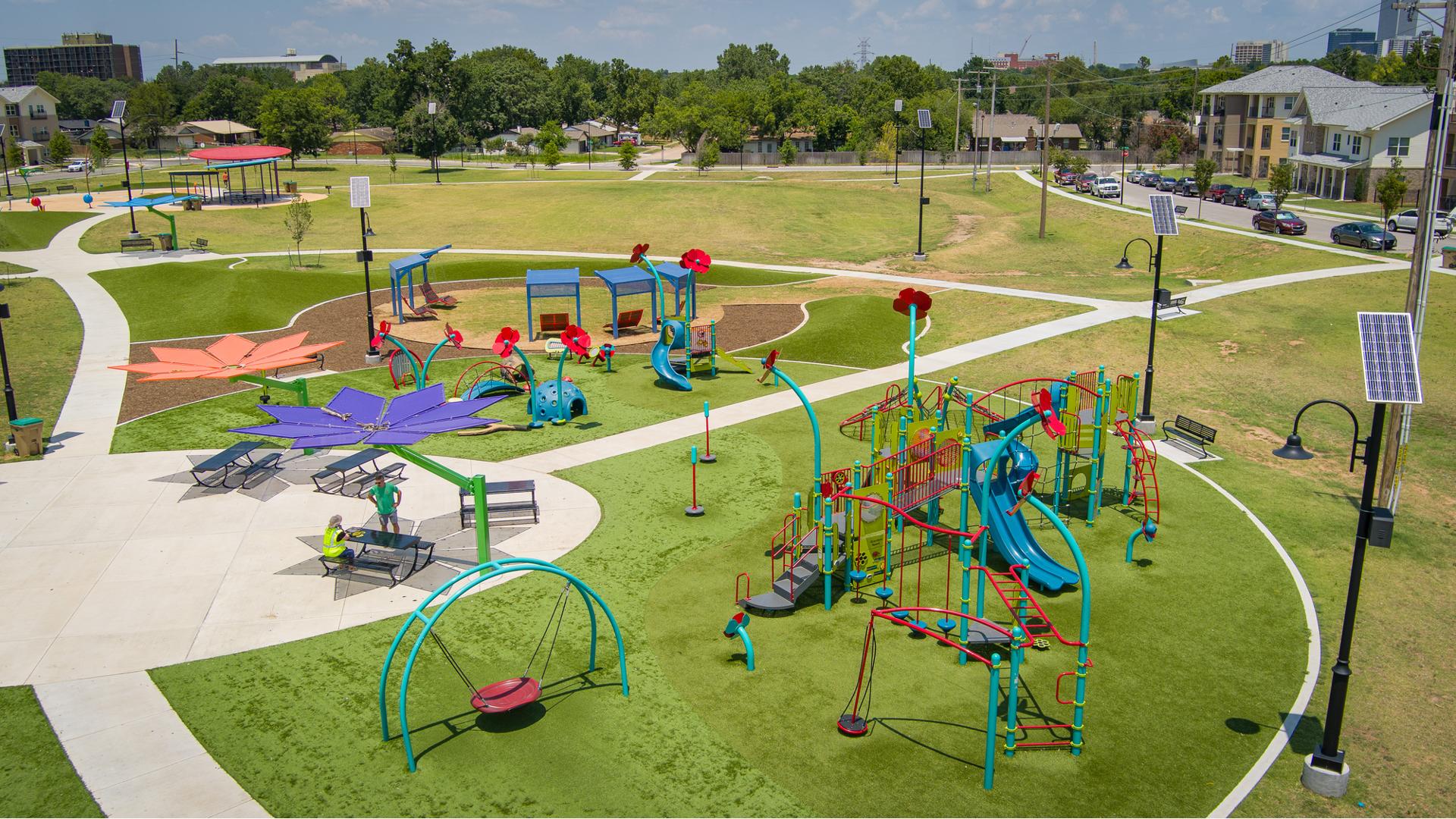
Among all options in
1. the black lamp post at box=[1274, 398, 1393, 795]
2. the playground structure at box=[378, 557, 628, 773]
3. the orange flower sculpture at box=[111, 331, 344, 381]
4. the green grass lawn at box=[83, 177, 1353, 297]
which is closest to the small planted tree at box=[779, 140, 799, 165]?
the green grass lawn at box=[83, 177, 1353, 297]

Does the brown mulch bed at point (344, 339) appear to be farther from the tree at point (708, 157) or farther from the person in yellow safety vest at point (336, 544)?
the tree at point (708, 157)

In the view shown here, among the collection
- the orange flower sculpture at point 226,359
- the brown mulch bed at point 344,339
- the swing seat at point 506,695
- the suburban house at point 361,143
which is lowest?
the swing seat at point 506,695

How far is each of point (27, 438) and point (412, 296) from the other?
682 inches

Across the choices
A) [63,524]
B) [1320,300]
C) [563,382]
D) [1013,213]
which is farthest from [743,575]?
[1013,213]

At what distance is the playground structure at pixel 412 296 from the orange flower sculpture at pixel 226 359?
1508 centimetres

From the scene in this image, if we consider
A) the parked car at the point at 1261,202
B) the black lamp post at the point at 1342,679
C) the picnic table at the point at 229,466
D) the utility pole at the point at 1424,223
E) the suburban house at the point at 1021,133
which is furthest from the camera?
the suburban house at the point at 1021,133

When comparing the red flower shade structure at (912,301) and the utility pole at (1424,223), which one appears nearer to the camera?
the utility pole at (1424,223)

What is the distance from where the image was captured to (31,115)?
13162 centimetres

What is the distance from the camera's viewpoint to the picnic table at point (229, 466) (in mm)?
23891

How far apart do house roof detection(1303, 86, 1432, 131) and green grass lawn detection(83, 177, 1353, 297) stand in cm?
2373

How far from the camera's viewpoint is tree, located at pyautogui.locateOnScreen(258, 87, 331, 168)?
93312mm

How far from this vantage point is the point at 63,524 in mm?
21547

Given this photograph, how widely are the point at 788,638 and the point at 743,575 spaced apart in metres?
2.27

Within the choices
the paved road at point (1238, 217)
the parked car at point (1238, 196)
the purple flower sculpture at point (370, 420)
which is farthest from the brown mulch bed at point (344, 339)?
the parked car at point (1238, 196)
